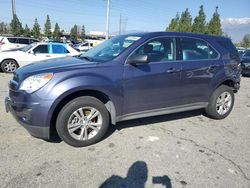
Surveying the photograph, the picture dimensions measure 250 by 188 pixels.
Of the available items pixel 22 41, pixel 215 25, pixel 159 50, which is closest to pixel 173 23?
pixel 215 25

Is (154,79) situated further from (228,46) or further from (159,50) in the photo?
(228,46)

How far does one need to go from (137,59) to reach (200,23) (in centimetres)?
3439

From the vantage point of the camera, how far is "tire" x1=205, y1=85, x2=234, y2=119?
5125mm

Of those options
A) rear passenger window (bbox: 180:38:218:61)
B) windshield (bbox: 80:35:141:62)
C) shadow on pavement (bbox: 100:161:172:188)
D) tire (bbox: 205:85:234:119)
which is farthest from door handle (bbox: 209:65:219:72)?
shadow on pavement (bbox: 100:161:172:188)

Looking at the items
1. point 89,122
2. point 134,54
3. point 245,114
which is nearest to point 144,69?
point 134,54

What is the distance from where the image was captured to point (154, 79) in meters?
4.12

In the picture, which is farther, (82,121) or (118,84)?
(118,84)

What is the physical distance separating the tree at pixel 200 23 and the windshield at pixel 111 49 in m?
32.8

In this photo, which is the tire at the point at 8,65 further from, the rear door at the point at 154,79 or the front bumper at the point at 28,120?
the rear door at the point at 154,79

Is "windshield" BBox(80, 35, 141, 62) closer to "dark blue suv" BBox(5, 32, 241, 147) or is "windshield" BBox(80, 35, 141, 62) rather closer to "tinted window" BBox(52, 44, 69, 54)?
"dark blue suv" BBox(5, 32, 241, 147)

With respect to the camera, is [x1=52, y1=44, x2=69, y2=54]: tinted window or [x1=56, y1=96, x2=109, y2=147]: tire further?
[x1=52, y1=44, x2=69, y2=54]: tinted window

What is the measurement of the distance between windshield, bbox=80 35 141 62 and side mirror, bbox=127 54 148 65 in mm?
231

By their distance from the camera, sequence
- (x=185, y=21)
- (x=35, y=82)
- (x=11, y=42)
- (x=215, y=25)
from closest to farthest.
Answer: (x=35, y=82)
(x=11, y=42)
(x=215, y=25)
(x=185, y=21)

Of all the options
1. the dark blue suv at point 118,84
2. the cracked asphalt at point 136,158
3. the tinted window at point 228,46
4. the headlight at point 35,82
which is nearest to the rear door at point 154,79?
the dark blue suv at point 118,84
